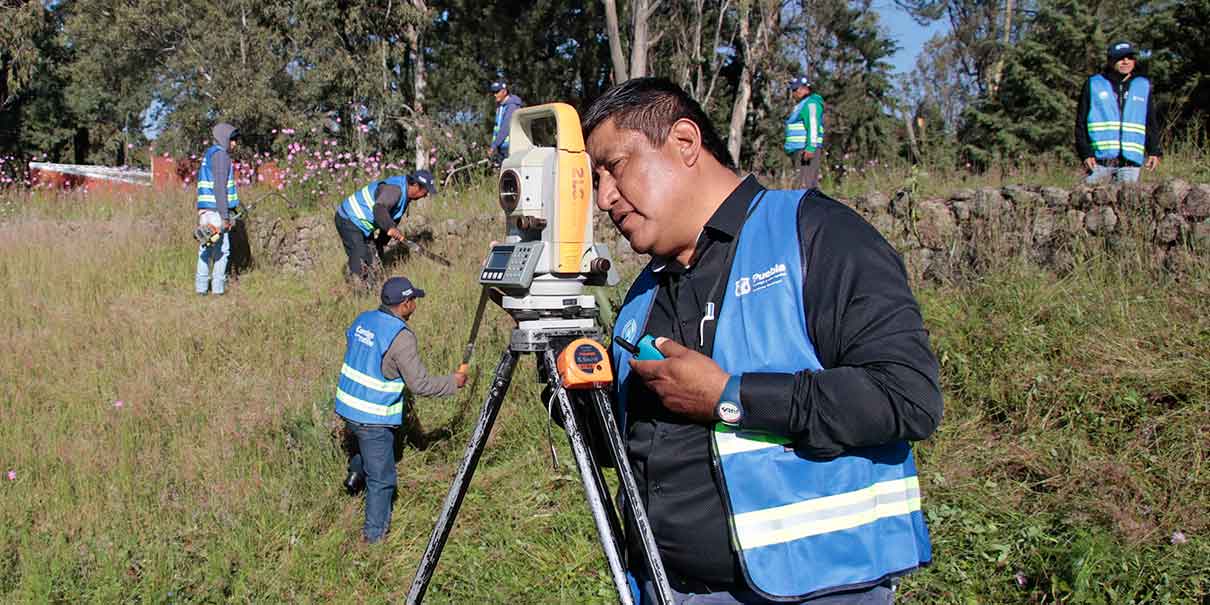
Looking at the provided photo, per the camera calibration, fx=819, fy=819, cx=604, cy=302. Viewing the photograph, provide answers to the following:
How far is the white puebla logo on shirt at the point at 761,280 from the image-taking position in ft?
4.67

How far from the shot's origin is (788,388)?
1339 mm

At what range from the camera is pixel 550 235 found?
1.98 metres

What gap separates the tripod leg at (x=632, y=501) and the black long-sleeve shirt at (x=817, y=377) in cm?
4

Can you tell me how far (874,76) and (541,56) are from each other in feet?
30.9

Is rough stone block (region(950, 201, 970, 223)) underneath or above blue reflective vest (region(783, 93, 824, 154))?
underneath

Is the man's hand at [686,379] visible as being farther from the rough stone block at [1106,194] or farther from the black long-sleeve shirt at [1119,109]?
the black long-sleeve shirt at [1119,109]

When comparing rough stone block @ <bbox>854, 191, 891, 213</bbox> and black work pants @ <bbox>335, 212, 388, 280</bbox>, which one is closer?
rough stone block @ <bbox>854, 191, 891, 213</bbox>

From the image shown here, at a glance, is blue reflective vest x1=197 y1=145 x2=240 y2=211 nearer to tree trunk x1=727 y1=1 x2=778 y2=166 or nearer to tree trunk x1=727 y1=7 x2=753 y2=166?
tree trunk x1=727 y1=1 x2=778 y2=166

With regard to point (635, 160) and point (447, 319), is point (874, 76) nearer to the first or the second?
point (447, 319)

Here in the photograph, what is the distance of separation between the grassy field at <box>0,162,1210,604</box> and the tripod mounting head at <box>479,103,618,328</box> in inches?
86.7

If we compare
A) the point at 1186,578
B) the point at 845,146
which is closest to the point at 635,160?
the point at 1186,578

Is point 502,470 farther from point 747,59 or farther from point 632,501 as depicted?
point 747,59

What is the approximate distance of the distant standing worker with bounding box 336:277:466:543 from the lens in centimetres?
448

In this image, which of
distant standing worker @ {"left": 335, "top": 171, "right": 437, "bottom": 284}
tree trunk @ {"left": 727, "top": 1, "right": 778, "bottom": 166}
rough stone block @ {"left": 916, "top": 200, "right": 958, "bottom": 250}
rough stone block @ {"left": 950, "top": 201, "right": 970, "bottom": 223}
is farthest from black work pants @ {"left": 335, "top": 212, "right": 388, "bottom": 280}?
tree trunk @ {"left": 727, "top": 1, "right": 778, "bottom": 166}
